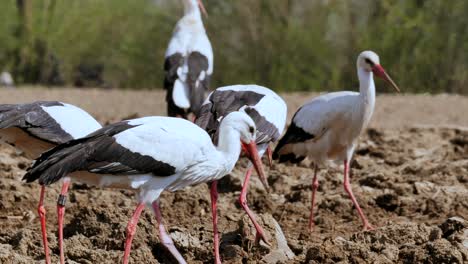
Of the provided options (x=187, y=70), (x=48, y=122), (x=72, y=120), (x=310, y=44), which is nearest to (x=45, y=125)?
(x=48, y=122)

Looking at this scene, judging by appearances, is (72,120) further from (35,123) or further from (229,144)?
(229,144)

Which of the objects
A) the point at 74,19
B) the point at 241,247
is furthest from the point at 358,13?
the point at 241,247

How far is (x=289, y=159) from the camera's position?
9484 mm

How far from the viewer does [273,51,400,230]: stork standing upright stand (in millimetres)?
8641

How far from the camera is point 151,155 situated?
6.23m

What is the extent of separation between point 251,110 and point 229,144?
1.47m

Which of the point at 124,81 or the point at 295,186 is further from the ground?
the point at 295,186

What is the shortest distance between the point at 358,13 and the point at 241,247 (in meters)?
12.9

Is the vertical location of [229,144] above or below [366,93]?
above

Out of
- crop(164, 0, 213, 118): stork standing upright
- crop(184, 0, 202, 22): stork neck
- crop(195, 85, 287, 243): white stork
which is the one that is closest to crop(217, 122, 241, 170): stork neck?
crop(195, 85, 287, 243): white stork

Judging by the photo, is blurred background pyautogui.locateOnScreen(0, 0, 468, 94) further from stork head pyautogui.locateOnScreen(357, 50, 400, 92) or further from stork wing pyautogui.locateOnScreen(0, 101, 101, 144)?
stork wing pyautogui.locateOnScreen(0, 101, 101, 144)

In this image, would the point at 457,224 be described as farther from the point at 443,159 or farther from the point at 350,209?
the point at 443,159

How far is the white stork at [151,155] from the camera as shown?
20.3 ft

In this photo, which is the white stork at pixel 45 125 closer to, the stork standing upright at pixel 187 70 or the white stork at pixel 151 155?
the white stork at pixel 151 155
